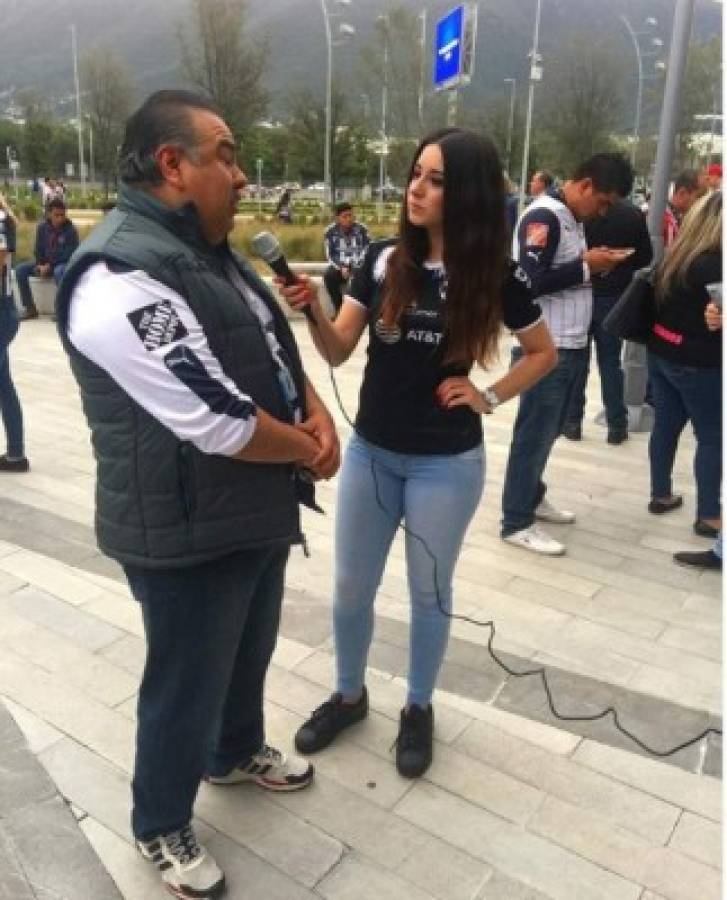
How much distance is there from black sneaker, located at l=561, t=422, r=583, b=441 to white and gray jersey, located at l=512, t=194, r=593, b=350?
1.94 m

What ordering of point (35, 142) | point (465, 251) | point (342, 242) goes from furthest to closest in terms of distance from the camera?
point (35, 142)
point (342, 242)
point (465, 251)

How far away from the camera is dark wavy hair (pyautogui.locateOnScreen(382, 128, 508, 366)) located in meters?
2.19

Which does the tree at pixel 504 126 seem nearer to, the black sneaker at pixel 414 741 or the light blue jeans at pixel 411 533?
the light blue jeans at pixel 411 533

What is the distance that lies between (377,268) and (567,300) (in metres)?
1.94

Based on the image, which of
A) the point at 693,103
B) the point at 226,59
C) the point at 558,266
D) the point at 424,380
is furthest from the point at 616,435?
the point at 226,59

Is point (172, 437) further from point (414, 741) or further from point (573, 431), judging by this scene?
point (573, 431)

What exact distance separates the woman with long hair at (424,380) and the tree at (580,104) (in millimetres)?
37022

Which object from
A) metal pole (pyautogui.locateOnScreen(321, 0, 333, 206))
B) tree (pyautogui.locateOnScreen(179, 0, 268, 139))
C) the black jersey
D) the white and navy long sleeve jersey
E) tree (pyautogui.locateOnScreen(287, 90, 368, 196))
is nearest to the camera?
the black jersey

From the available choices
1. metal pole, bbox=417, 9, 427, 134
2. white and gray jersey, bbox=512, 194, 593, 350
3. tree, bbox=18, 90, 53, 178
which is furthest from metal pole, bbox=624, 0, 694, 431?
→ tree, bbox=18, 90, 53, 178

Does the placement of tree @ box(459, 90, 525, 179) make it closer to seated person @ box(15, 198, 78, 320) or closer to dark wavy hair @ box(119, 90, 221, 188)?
seated person @ box(15, 198, 78, 320)

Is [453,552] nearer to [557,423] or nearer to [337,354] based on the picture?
[337,354]

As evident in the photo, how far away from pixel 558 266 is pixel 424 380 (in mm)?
2011

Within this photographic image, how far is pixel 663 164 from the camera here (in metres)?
6.15

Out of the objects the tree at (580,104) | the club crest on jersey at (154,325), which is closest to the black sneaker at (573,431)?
the club crest on jersey at (154,325)
